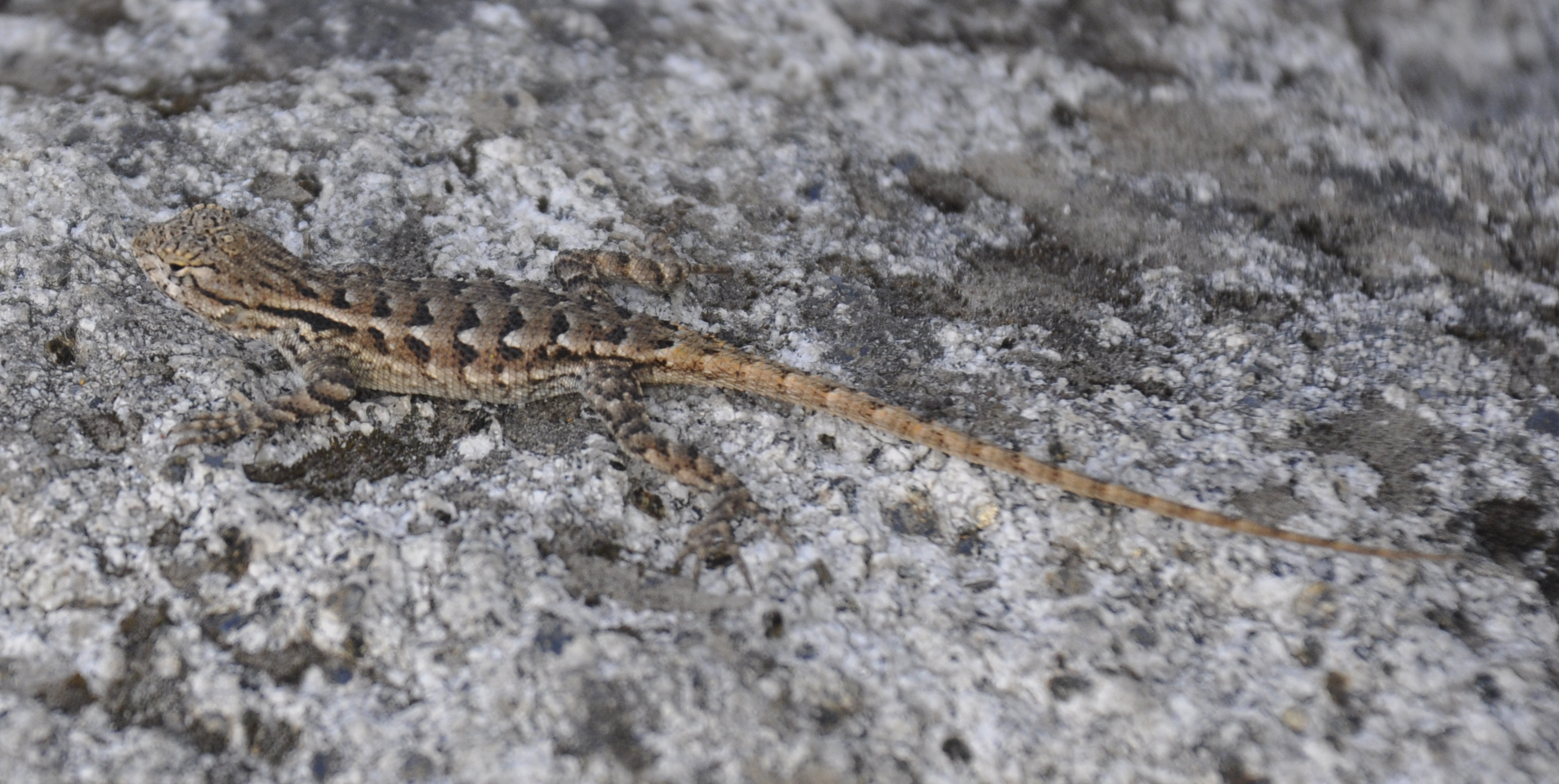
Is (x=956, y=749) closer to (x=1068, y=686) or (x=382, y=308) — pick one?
(x=1068, y=686)

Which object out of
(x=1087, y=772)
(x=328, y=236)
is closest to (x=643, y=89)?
(x=328, y=236)

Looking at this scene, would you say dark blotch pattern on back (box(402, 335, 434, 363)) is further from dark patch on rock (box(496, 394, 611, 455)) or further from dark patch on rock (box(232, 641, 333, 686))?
dark patch on rock (box(232, 641, 333, 686))

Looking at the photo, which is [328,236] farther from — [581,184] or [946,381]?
[946,381]

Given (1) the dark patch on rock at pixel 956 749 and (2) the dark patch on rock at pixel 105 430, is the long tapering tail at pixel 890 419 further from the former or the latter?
(2) the dark patch on rock at pixel 105 430

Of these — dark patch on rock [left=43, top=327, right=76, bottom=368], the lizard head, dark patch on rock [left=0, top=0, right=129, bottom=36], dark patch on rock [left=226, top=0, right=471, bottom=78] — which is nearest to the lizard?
the lizard head

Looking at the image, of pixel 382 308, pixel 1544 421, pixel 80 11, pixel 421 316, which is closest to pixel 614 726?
pixel 421 316
